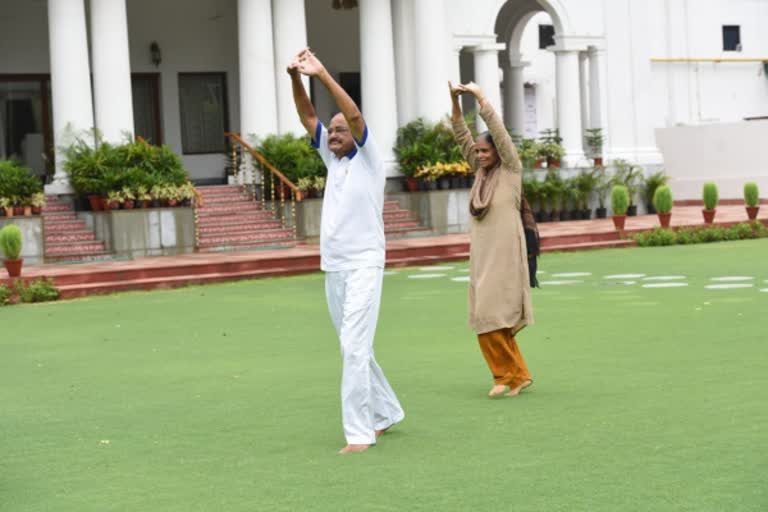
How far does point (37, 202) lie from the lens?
859 inches

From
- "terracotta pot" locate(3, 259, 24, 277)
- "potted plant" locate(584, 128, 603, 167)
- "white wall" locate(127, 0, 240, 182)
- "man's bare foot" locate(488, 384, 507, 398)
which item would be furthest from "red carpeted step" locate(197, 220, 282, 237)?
"man's bare foot" locate(488, 384, 507, 398)

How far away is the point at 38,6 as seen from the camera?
1080 inches

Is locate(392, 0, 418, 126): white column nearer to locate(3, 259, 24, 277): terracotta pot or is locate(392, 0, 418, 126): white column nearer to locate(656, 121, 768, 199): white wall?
locate(656, 121, 768, 199): white wall

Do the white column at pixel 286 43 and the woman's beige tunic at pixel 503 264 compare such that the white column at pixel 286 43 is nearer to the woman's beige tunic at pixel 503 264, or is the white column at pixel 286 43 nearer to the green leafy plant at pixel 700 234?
the green leafy plant at pixel 700 234

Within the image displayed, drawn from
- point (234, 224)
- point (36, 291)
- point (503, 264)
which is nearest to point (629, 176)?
point (234, 224)

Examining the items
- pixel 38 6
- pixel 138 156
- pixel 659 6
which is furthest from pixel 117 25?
pixel 659 6

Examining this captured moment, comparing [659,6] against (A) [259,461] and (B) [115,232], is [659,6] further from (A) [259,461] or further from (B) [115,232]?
(A) [259,461]

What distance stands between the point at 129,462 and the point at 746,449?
9.92 ft

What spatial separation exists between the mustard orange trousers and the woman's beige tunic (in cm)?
7

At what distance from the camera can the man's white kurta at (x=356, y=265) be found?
291 inches

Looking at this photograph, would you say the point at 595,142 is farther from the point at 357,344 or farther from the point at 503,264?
the point at 357,344

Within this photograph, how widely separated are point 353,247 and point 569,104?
23.9 m

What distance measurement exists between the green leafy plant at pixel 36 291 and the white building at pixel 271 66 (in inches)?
226

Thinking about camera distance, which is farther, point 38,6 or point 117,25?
point 38,6
